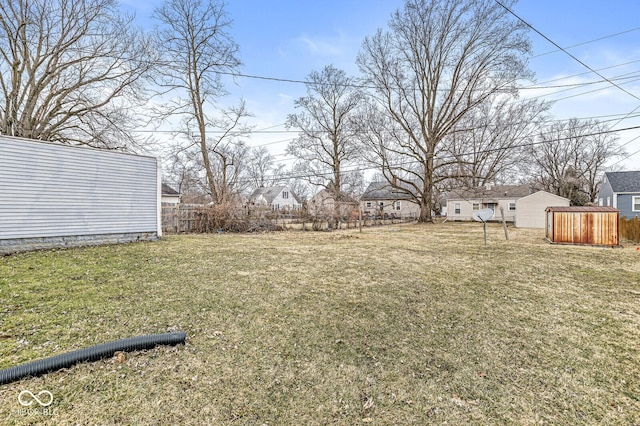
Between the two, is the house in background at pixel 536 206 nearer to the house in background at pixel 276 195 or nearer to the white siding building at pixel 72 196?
the white siding building at pixel 72 196

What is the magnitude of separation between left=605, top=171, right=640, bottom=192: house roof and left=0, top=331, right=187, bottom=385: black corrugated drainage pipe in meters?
26.1

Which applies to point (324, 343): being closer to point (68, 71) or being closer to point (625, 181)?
point (68, 71)

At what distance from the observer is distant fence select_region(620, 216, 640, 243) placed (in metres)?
11.1

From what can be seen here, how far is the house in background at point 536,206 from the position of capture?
1852cm

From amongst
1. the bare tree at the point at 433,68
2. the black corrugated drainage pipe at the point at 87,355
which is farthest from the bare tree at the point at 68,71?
the bare tree at the point at 433,68

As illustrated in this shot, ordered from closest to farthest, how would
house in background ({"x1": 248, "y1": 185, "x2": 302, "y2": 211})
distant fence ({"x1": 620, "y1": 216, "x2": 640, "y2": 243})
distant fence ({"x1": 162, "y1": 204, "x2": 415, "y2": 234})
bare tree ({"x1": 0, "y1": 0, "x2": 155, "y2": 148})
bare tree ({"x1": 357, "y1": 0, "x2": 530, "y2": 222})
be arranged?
bare tree ({"x1": 0, "y1": 0, "x2": 155, "y2": 148}) → distant fence ({"x1": 620, "y1": 216, "x2": 640, "y2": 243}) → distant fence ({"x1": 162, "y1": 204, "x2": 415, "y2": 234}) → bare tree ({"x1": 357, "y1": 0, "x2": 530, "y2": 222}) → house in background ({"x1": 248, "y1": 185, "x2": 302, "y2": 211})

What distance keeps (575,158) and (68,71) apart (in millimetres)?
38158

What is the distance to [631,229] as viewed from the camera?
1159 cm

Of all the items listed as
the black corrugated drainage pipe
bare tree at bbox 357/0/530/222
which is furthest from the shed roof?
the black corrugated drainage pipe

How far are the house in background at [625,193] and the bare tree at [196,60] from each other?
2423cm

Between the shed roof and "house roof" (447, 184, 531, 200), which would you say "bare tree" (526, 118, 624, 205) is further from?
the shed roof

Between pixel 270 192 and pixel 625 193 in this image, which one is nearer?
pixel 625 193

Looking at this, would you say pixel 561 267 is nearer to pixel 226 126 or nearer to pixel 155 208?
pixel 155 208

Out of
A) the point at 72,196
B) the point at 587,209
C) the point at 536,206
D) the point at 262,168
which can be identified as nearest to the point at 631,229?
the point at 587,209
